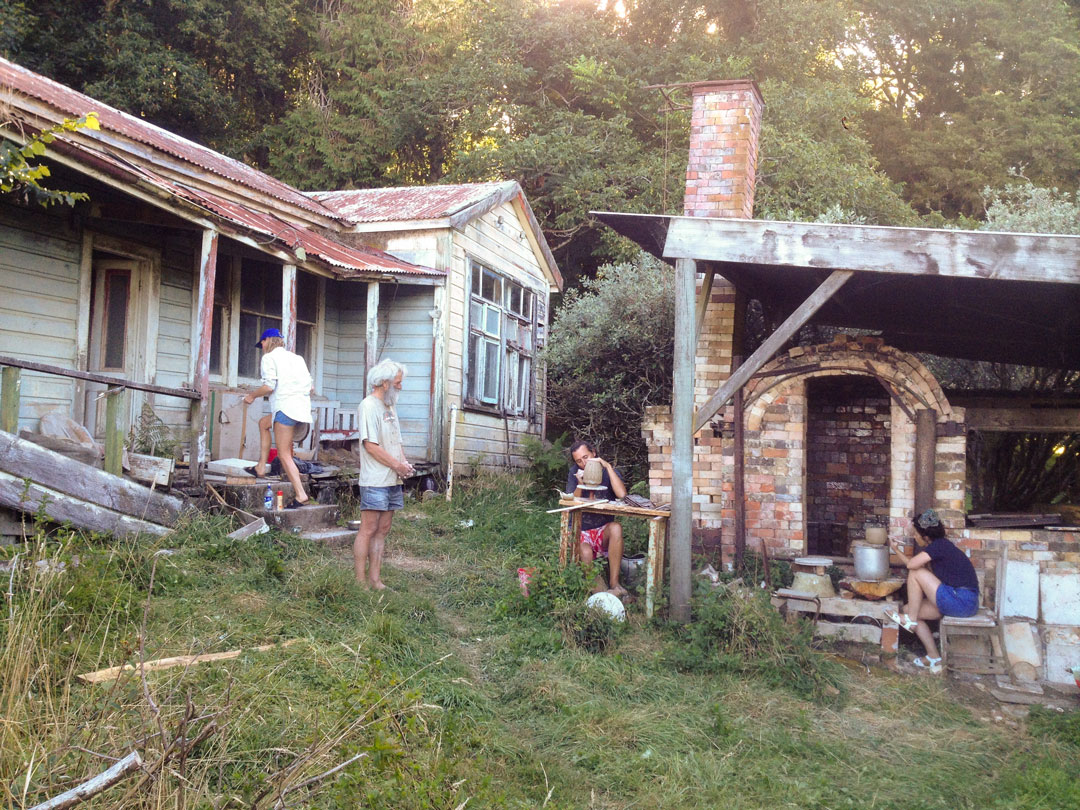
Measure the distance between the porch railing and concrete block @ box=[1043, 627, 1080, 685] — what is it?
7005mm

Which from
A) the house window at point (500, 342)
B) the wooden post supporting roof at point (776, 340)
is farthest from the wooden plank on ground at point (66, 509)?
the house window at point (500, 342)

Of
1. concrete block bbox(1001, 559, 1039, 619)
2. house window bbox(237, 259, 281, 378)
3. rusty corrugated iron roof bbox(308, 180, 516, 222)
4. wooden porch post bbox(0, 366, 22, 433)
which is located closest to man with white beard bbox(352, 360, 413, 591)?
wooden porch post bbox(0, 366, 22, 433)

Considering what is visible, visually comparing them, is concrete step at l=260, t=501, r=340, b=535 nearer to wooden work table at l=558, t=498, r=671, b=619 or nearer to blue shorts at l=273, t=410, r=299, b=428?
blue shorts at l=273, t=410, r=299, b=428

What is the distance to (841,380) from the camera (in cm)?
941

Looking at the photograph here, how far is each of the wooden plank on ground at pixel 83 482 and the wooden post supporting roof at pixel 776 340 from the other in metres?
4.26

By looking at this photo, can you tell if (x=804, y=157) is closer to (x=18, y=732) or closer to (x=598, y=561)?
(x=598, y=561)

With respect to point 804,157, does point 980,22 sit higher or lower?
higher

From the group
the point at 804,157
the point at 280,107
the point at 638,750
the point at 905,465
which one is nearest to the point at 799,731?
the point at 638,750

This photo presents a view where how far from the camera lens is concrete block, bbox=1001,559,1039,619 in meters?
6.82

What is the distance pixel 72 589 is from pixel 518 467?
9.67 m

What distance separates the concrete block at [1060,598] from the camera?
6.75 m

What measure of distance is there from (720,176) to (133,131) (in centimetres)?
602

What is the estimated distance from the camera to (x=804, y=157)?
15805mm

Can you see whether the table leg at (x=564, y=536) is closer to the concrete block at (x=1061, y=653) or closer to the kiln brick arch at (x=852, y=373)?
the kiln brick arch at (x=852, y=373)
